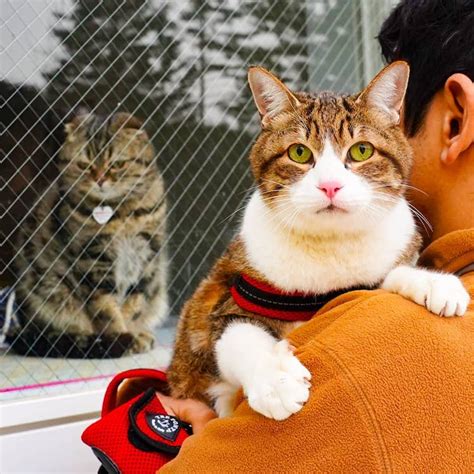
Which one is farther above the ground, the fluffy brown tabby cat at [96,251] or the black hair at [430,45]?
the black hair at [430,45]

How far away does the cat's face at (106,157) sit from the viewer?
5.89 ft

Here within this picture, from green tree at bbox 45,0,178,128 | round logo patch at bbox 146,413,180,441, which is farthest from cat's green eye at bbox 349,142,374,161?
green tree at bbox 45,0,178,128

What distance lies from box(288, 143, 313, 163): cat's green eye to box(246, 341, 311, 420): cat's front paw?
1.29ft

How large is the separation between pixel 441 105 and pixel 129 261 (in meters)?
1.31

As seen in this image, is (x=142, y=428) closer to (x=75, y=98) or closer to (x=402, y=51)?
(x=402, y=51)

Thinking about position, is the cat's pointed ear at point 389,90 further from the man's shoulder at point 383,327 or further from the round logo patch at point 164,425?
the round logo patch at point 164,425

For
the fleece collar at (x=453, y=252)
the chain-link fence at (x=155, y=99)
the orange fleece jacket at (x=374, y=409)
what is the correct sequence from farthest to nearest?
the chain-link fence at (x=155, y=99), the fleece collar at (x=453, y=252), the orange fleece jacket at (x=374, y=409)

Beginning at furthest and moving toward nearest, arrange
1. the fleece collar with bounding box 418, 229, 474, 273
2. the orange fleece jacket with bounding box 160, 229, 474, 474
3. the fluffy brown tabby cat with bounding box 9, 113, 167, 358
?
the fluffy brown tabby cat with bounding box 9, 113, 167, 358, the fleece collar with bounding box 418, 229, 474, 273, the orange fleece jacket with bounding box 160, 229, 474, 474

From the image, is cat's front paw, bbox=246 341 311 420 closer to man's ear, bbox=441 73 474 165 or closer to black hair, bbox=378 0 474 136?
man's ear, bbox=441 73 474 165

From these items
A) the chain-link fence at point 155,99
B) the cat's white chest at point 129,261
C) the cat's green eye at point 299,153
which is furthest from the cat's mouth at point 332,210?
the cat's white chest at point 129,261

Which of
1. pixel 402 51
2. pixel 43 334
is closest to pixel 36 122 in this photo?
pixel 43 334

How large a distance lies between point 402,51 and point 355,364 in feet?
2.27

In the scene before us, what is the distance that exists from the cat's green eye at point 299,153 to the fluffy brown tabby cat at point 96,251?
95 cm

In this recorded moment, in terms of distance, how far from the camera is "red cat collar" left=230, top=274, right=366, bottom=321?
955 mm
